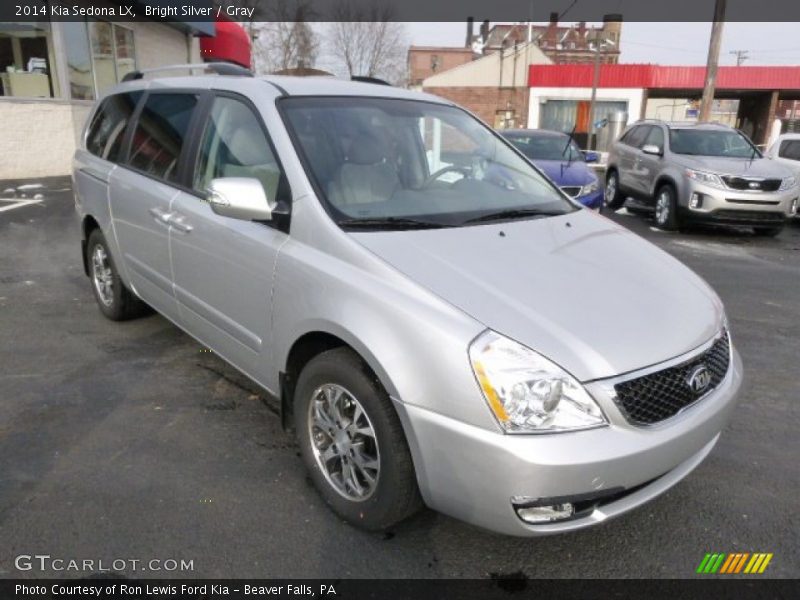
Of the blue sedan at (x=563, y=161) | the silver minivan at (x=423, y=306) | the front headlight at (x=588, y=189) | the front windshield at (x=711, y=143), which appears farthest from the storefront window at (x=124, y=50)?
the silver minivan at (x=423, y=306)

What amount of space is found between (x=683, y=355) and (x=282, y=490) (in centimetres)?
181

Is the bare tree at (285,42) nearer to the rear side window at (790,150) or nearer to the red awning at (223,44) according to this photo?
the red awning at (223,44)

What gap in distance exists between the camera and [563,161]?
372 inches

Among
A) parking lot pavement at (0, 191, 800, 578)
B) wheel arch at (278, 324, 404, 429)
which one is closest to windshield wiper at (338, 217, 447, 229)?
wheel arch at (278, 324, 404, 429)

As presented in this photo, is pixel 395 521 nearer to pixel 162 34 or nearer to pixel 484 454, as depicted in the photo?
pixel 484 454

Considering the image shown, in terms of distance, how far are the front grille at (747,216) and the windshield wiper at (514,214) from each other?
7204mm

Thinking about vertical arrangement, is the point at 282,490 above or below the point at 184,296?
below

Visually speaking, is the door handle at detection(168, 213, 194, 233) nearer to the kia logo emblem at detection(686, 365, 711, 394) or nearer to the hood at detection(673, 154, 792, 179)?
the kia logo emblem at detection(686, 365, 711, 394)

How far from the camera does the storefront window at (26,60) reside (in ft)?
40.7

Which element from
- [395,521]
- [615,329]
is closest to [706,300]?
[615,329]

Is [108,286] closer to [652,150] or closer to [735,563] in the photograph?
[735,563]

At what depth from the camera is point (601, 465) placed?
2.05 meters

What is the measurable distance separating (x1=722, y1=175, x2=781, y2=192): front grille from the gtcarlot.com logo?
802 centimetres

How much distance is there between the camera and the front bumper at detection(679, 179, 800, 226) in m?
9.23
